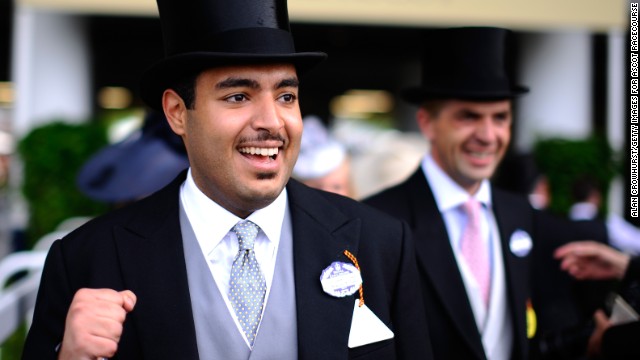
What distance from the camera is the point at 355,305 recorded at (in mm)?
2123

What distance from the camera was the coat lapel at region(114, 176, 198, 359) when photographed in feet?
6.44

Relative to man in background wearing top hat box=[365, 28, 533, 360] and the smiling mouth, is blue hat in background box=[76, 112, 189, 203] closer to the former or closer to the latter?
man in background wearing top hat box=[365, 28, 533, 360]

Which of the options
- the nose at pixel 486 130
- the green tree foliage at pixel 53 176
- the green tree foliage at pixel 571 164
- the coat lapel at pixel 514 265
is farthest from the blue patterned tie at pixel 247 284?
the green tree foliage at pixel 571 164

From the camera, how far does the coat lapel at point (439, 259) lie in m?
2.74

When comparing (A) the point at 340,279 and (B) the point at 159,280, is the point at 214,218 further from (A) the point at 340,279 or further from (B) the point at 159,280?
(A) the point at 340,279

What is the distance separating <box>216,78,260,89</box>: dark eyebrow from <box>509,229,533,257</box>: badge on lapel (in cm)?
145

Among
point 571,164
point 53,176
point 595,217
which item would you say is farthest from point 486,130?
point 571,164

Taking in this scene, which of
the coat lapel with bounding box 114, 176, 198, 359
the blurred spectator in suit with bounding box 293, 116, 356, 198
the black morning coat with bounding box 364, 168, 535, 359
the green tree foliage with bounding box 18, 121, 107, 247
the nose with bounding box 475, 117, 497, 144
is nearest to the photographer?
the coat lapel with bounding box 114, 176, 198, 359

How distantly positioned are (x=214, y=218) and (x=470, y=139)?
1364 millimetres

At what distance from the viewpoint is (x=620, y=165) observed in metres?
9.95

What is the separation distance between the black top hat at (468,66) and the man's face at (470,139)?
66 millimetres

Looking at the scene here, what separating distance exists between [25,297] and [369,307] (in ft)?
4.87

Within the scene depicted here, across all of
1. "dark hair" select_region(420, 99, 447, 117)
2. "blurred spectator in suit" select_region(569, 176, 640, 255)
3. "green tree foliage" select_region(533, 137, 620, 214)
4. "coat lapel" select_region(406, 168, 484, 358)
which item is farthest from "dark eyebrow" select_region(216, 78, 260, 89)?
"green tree foliage" select_region(533, 137, 620, 214)

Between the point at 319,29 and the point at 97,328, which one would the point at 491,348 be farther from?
the point at 319,29
